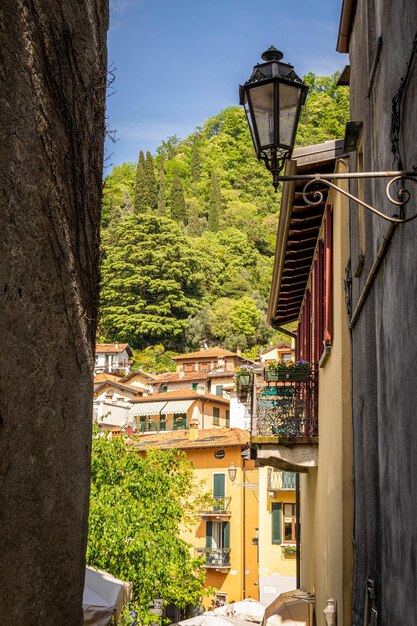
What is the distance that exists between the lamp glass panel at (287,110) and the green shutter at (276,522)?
30561 millimetres

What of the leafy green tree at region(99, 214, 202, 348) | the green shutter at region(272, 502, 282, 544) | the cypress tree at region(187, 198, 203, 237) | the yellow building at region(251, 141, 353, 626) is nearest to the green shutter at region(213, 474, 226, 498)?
the green shutter at region(272, 502, 282, 544)

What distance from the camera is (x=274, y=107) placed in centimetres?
556

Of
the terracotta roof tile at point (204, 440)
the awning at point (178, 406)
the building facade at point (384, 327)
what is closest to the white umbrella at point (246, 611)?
the terracotta roof tile at point (204, 440)

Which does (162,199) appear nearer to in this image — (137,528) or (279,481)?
(279,481)

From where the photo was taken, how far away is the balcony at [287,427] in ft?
41.3

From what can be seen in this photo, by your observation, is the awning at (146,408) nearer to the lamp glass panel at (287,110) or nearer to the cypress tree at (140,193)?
the lamp glass panel at (287,110)

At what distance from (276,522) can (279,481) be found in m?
1.54

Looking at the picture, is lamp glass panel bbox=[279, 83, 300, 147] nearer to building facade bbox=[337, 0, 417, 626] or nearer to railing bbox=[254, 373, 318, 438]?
building facade bbox=[337, 0, 417, 626]

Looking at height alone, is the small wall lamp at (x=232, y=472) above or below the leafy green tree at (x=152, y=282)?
below

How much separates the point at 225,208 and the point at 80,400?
120m

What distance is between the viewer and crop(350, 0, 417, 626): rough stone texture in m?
4.88

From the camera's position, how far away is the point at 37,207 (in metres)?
4.06

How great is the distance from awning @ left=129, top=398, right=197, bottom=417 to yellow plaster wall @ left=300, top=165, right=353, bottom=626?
41802mm

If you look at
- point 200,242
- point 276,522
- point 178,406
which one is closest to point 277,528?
point 276,522
